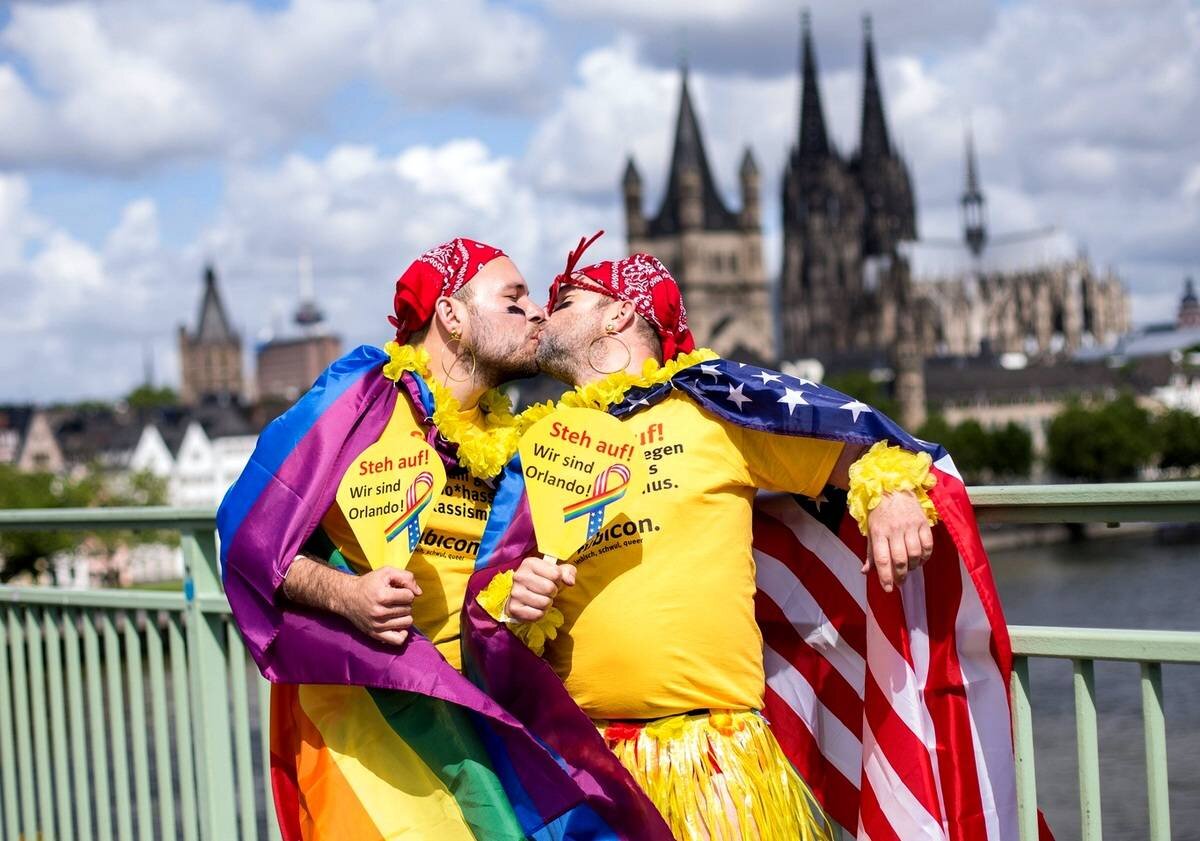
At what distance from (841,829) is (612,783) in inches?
26.0

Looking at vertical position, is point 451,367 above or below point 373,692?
above

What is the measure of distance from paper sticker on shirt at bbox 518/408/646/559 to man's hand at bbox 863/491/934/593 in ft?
1.53

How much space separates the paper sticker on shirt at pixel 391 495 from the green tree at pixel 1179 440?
77.8 m

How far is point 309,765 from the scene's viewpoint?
3.29m

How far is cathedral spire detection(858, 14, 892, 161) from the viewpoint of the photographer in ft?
399

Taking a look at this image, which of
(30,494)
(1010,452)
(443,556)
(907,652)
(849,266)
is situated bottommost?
(1010,452)

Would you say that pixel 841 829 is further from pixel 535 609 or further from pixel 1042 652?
pixel 535 609

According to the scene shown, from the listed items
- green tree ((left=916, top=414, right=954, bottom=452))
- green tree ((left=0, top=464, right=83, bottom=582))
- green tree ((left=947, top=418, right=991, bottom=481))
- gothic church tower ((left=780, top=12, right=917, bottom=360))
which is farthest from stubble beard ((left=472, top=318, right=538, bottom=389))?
gothic church tower ((left=780, top=12, right=917, bottom=360))

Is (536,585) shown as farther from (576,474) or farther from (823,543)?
(823,543)

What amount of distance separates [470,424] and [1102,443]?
76.4m

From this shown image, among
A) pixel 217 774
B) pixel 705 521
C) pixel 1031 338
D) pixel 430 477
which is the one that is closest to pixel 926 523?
pixel 705 521

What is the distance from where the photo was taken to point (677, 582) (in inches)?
124

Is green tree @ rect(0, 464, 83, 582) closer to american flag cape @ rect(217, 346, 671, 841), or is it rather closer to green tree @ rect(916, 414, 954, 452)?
american flag cape @ rect(217, 346, 671, 841)

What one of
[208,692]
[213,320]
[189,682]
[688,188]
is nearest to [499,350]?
[208,692]
